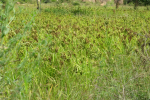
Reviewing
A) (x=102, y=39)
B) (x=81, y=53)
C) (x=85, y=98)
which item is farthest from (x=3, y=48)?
(x=102, y=39)

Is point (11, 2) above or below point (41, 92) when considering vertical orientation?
above

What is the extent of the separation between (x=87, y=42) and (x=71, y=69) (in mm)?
757

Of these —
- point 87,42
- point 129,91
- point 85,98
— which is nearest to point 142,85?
point 129,91

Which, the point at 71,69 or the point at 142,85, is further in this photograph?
the point at 71,69

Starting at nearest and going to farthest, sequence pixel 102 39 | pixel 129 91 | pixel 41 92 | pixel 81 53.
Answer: pixel 129 91, pixel 41 92, pixel 81 53, pixel 102 39

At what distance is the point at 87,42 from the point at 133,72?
124 centimetres

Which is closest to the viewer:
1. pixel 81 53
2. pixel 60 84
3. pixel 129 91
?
pixel 129 91

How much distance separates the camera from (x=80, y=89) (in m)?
2.22

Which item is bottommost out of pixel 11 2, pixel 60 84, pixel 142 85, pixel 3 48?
pixel 60 84

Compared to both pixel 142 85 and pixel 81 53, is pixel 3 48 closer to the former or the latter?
pixel 142 85

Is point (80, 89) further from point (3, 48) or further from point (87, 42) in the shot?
point (87, 42)

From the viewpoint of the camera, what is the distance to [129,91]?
6.00 ft

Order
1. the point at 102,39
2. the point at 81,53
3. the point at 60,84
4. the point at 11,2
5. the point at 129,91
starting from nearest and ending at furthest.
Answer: the point at 11,2
the point at 129,91
the point at 60,84
the point at 81,53
the point at 102,39

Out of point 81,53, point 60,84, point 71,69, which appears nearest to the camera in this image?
point 60,84
